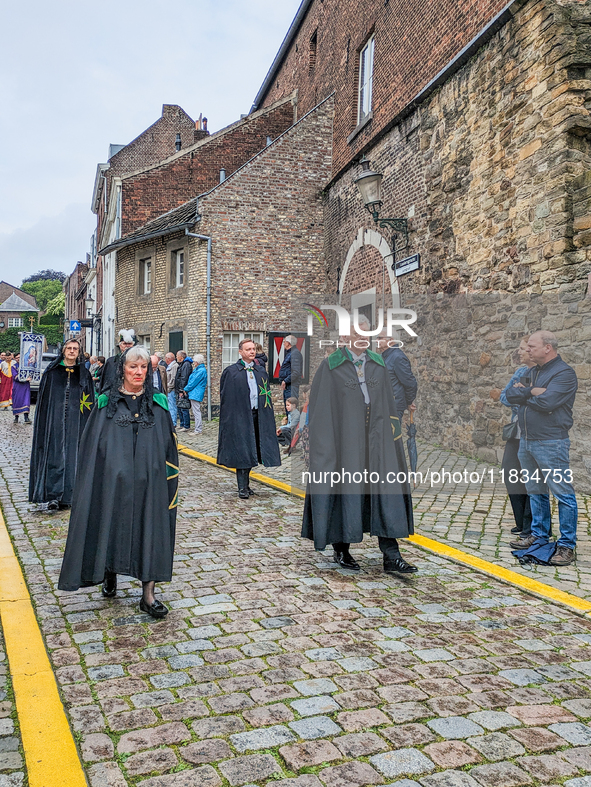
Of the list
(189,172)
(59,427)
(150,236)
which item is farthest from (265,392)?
(189,172)

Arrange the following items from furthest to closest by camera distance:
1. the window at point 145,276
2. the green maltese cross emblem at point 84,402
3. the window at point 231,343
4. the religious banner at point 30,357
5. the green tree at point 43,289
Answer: the green tree at point 43,289, the window at point 145,276, the window at point 231,343, the religious banner at point 30,357, the green maltese cross emblem at point 84,402

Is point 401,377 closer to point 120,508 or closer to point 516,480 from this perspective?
point 516,480

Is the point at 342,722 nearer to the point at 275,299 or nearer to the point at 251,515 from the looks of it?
the point at 251,515

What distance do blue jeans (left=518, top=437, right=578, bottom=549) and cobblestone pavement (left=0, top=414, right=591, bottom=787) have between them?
0.83 m

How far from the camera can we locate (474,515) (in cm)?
715

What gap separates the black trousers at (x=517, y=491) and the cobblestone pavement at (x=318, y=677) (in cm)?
108

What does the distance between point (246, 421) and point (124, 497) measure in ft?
13.9

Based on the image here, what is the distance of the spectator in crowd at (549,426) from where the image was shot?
5.15 metres

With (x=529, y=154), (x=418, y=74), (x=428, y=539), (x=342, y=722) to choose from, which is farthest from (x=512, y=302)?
(x=342, y=722)

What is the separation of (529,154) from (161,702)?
8.07 meters

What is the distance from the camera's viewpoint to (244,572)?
5.04 metres

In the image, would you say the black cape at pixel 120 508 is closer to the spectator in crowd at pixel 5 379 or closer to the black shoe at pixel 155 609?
the black shoe at pixel 155 609

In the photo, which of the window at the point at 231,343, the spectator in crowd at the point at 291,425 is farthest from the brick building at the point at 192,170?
the spectator in crowd at the point at 291,425

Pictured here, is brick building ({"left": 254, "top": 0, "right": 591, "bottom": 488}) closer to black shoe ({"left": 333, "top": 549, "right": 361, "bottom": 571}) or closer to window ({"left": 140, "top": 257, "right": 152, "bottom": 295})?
black shoe ({"left": 333, "top": 549, "right": 361, "bottom": 571})
